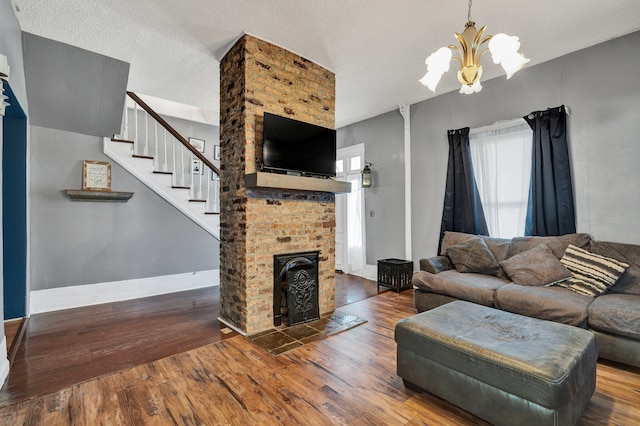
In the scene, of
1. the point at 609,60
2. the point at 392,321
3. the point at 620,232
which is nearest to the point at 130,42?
the point at 392,321

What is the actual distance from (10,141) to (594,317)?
5.82 metres

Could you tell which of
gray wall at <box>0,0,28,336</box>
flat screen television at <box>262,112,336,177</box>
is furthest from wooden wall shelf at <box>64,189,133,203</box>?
flat screen television at <box>262,112,336,177</box>

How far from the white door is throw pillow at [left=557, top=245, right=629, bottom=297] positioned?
3007 mm

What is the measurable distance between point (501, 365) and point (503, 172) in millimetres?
2881

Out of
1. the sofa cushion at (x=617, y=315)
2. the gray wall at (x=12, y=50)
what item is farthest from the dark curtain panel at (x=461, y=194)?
the gray wall at (x=12, y=50)

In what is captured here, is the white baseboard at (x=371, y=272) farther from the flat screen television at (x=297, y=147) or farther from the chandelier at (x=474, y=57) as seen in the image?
the chandelier at (x=474, y=57)

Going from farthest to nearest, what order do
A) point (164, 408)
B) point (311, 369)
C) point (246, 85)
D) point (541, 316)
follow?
point (246, 85) < point (541, 316) < point (311, 369) < point (164, 408)

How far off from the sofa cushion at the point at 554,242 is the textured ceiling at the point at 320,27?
200cm

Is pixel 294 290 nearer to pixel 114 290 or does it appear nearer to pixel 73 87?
pixel 114 290

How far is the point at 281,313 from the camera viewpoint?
315cm

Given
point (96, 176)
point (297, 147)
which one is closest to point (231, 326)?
point (297, 147)

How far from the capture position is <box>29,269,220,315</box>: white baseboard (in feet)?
11.9

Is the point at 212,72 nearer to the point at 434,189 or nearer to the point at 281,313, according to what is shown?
the point at 281,313

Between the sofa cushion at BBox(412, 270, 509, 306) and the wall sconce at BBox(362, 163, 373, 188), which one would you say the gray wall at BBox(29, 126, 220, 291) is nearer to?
the wall sconce at BBox(362, 163, 373, 188)
